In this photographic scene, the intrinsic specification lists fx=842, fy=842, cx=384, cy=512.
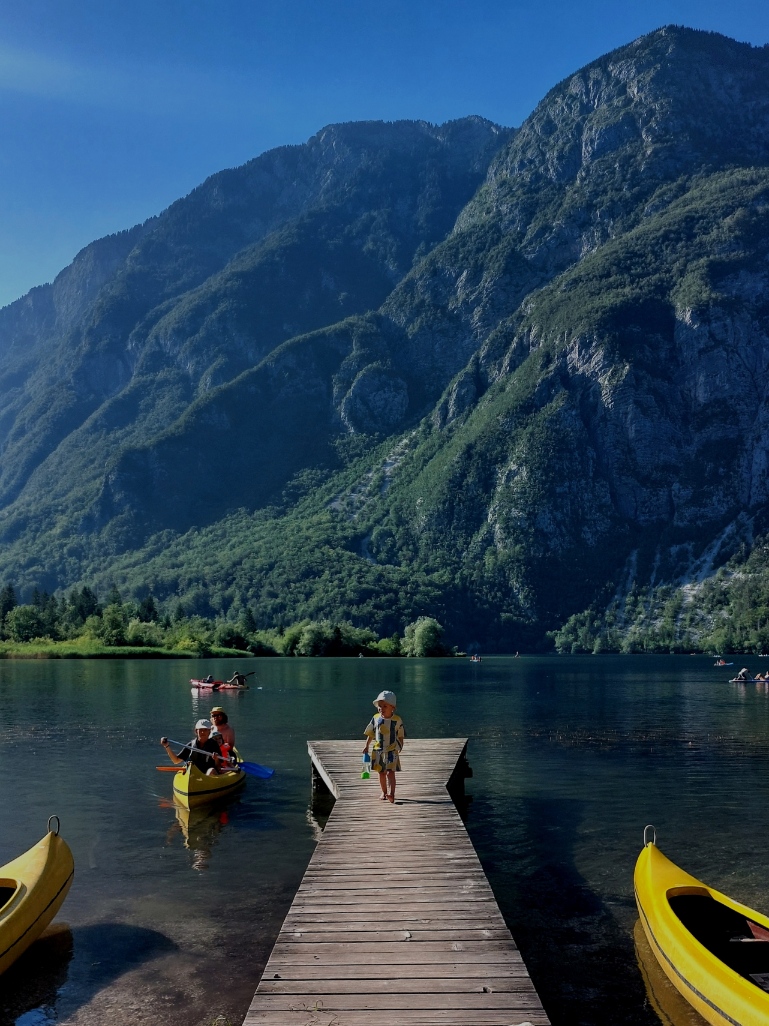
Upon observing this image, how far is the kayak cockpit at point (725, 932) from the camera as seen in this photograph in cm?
1120

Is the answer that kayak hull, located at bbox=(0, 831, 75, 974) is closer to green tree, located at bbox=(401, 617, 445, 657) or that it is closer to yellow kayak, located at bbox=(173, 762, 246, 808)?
yellow kayak, located at bbox=(173, 762, 246, 808)

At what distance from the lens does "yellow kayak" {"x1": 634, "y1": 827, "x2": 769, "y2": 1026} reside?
9883mm

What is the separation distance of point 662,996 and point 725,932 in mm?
1378

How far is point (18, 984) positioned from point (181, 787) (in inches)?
476

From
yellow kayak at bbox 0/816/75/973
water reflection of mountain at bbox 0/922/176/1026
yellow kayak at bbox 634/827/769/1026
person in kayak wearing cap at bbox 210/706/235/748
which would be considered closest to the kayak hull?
yellow kayak at bbox 0/816/75/973

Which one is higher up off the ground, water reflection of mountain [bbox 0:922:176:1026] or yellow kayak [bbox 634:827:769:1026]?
yellow kayak [bbox 634:827:769:1026]

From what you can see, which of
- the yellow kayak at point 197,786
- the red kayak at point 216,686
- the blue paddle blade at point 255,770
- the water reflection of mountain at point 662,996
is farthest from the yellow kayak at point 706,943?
the red kayak at point 216,686

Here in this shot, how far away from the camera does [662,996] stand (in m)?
11.8

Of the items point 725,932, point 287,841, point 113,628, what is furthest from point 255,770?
point 113,628

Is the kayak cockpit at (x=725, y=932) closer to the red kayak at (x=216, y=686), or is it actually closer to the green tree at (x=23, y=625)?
the red kayak at (x=216, y=686)

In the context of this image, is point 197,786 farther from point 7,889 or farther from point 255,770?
point 7,889

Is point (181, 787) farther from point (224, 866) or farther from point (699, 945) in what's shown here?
point (699, 945)

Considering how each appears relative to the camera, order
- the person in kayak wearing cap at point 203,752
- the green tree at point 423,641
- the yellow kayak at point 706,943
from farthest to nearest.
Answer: the green tree at point 423,641 < the person in kayak wearing cap at point 203,752 < the yellow kayak at point 706,943

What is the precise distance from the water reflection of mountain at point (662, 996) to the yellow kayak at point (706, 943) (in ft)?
0.59
